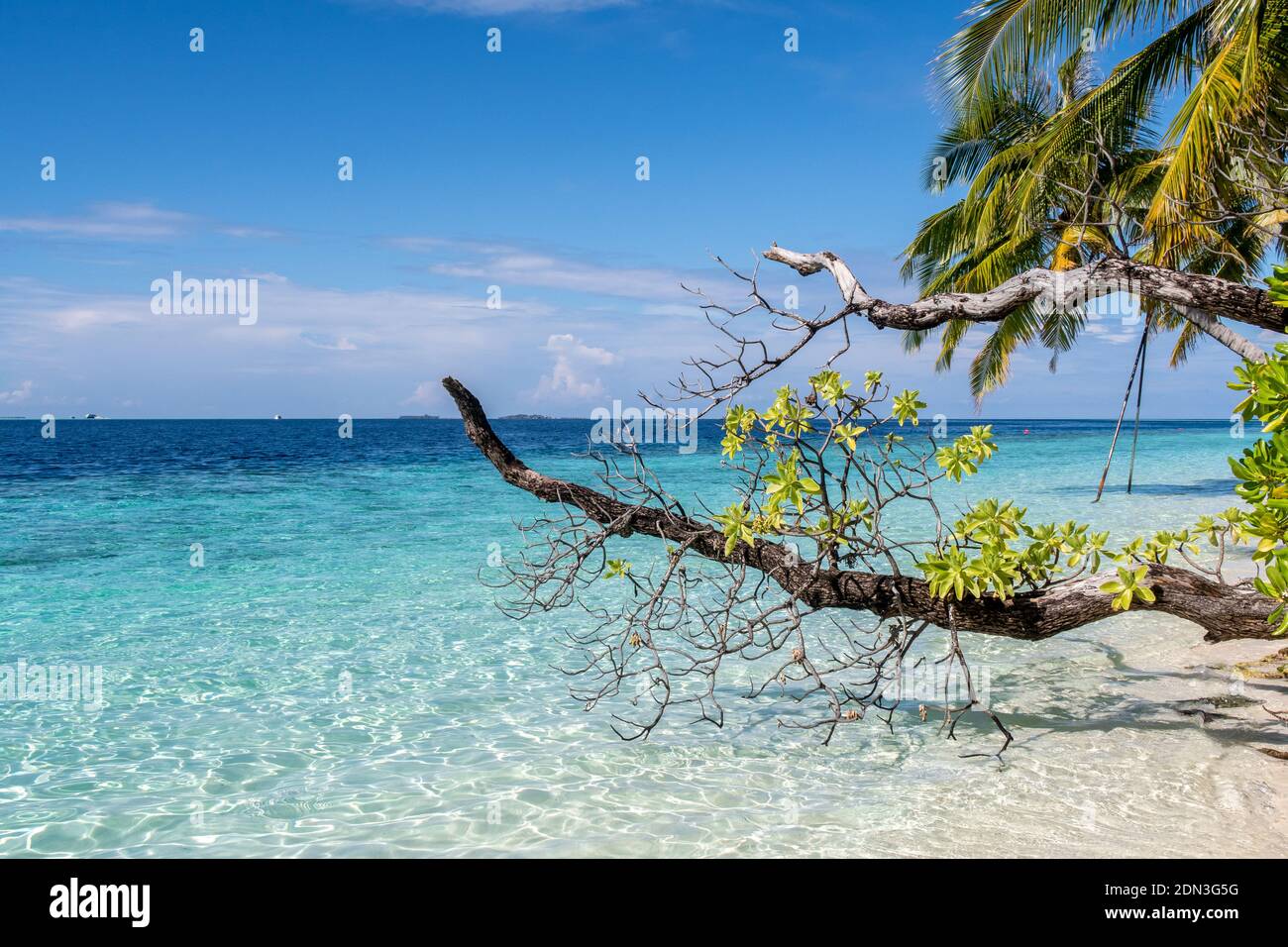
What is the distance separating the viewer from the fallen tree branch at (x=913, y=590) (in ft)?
14.1

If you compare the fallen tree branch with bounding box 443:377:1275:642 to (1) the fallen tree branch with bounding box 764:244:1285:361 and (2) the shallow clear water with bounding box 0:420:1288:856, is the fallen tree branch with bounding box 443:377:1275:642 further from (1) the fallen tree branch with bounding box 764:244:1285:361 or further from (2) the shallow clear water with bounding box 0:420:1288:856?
(1) the fallen tree branch with bounding box 764:244:1285:361

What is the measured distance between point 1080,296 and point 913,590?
5.57 ft

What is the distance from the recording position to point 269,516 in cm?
1938

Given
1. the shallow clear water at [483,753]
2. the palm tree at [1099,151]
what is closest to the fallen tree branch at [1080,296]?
the palm tree at [1099,151]

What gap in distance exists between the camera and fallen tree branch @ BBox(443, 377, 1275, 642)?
4.29 m

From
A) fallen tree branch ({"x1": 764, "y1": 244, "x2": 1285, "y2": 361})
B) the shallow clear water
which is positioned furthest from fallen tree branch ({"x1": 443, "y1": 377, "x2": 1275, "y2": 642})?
fallen tree branch ({"x1": 764, "y1": 244, "x2": 1285, "y2": 361})

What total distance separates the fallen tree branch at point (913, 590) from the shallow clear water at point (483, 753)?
94 cm

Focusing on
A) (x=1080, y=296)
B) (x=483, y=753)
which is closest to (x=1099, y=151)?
(x=1080, y=296)

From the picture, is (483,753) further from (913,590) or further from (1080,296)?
(1080,296)

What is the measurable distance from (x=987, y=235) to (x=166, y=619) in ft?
44.8
